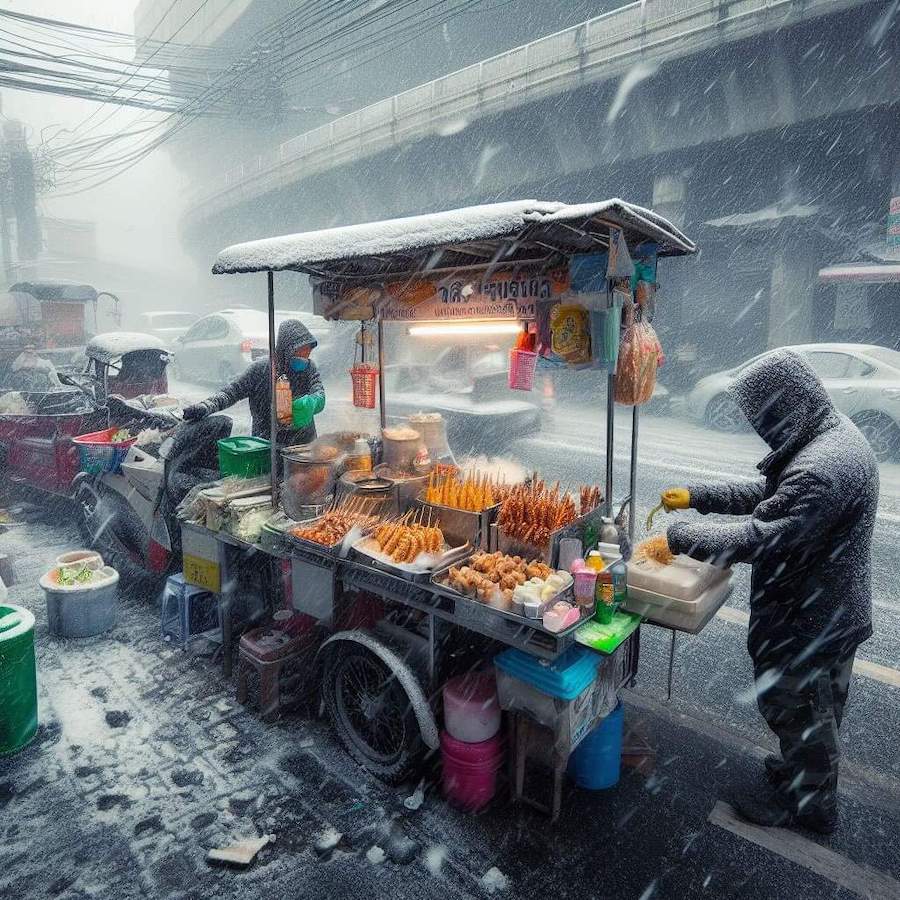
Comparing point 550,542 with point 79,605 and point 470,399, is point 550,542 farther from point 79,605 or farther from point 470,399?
point 470,399

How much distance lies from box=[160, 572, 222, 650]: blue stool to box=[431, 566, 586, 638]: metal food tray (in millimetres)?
2655

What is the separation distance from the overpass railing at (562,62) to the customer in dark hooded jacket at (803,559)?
11903 millimetres

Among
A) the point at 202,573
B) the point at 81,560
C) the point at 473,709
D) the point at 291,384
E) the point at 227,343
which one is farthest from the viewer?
the point at 227,343

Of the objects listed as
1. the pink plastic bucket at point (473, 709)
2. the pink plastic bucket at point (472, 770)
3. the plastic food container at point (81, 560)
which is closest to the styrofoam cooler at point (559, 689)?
the pink plastic bucket at point (473, 709)

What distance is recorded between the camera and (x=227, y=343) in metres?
18.4

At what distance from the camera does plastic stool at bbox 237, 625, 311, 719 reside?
4.47 meters

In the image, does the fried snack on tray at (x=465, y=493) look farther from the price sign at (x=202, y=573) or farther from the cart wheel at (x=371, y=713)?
the price sign at (x=202, y=573)

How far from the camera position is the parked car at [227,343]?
17.2 meters

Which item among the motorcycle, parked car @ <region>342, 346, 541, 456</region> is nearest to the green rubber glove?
the motorcycle

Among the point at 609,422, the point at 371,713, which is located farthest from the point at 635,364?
the point at 371,713

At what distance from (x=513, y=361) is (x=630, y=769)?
276cm

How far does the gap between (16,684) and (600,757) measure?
3.77 meters

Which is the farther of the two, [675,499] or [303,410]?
[303,410]

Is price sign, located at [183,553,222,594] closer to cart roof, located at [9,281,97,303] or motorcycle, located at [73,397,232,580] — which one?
motorcycle, located at [73,397,232,580]
